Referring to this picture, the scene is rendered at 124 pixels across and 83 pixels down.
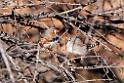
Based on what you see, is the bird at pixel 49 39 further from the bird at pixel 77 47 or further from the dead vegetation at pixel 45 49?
the bird at pixel 77 47

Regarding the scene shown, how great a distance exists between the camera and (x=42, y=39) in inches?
187

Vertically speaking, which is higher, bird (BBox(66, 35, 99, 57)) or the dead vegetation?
the dead vegetation

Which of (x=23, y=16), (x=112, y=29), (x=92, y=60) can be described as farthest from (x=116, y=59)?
(x=23, y=16)

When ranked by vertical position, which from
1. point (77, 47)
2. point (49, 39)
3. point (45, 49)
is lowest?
point (77, 47)

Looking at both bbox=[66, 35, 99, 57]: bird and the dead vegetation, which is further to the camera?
bbox=[66, 35, 99, 57]: bird

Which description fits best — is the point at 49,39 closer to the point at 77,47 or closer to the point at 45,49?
the point at 77,47

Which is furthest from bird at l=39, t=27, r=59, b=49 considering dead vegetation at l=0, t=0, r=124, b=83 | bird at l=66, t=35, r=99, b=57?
bird at l=66, t=35, r=99, b=57

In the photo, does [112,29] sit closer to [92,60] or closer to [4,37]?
[92,60]

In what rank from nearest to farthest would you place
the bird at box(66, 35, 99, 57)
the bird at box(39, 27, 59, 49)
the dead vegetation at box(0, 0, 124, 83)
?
1. the dead vegetation at box(0, 0, 124, 83)
2. the bird at box(39, 27, 59, 49)
3. the bird at box(66, 35, 99, 57)

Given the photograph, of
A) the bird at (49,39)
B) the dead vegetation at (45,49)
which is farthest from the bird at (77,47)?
the bird at (49,39)

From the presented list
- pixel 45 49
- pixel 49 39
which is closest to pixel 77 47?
pixel 49 39

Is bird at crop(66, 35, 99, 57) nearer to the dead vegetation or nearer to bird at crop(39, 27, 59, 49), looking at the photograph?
the dead vegetation

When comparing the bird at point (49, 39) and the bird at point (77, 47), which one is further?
the bird at point (77, 47)

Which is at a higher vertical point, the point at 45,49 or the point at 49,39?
the point at 45,49
